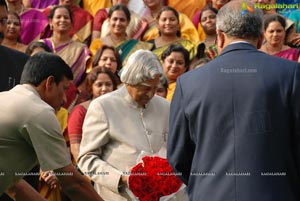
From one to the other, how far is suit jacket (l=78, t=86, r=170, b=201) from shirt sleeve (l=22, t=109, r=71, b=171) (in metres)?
1.28

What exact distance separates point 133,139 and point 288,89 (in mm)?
1805

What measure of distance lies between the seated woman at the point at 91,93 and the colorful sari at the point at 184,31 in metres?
2.65

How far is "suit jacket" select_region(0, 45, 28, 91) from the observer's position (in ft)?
21.4

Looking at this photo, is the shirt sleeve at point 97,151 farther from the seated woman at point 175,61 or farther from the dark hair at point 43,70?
the seated woman at point 175,61

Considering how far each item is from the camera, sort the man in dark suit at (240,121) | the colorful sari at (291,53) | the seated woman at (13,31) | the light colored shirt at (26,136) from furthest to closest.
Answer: the seated woman at (13,31) < the colorful sari at (291,53) < the light colored shirt at (26,136) < the man in dark suit at (240,121)

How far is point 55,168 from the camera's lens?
5.27m

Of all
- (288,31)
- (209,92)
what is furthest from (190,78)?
(288,31)

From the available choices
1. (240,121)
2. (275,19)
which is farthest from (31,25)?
(240,121)

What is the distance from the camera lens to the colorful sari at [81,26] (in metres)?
11.7

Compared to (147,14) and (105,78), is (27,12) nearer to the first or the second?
(147,14)

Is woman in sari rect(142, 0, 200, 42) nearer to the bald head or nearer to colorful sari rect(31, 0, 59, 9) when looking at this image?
colorful sari rect(31, 0, 59, 9)

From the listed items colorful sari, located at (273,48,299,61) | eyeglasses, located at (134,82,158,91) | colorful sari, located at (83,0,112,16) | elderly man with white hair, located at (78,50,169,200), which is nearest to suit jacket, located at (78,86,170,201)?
elderly man with white hair, located at (78,50,169,200)

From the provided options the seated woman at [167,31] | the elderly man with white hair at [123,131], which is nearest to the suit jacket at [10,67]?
the elderly man with white hair at [123,131]

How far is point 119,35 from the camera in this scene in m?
11.0
